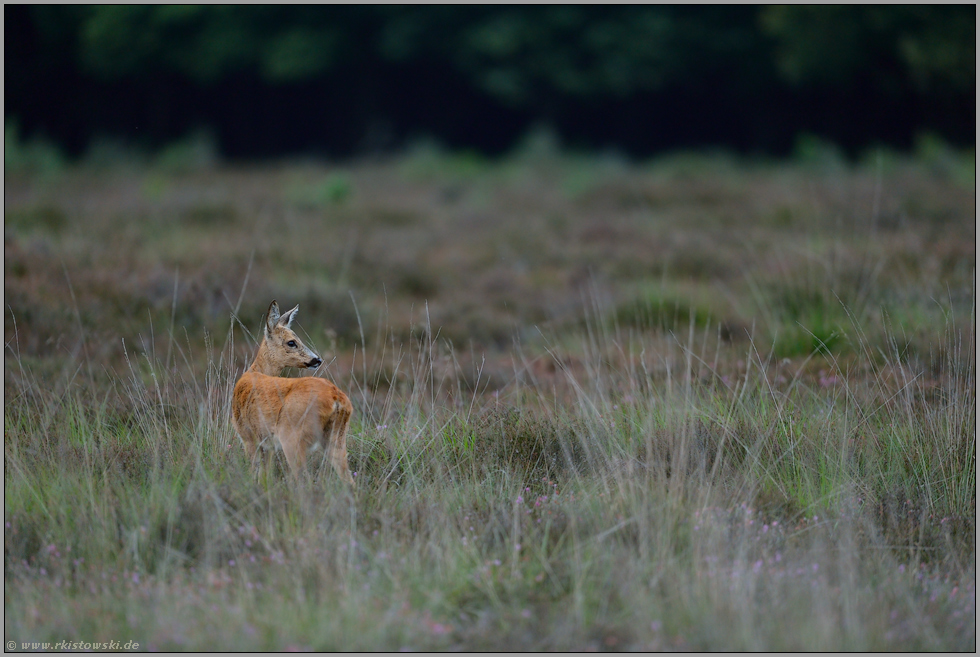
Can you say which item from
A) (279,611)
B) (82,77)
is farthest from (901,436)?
(82,77)

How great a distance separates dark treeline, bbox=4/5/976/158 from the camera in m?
22.6

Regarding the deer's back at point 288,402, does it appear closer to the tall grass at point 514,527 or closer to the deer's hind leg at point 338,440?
the deer's hind leg at point 338,440

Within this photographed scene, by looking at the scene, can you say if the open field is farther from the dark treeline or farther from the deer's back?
the dark treeline

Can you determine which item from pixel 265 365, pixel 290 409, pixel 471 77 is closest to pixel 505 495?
pixel 290 409

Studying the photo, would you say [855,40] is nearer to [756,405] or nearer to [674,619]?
[756,405]

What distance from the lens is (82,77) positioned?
90.1 ft

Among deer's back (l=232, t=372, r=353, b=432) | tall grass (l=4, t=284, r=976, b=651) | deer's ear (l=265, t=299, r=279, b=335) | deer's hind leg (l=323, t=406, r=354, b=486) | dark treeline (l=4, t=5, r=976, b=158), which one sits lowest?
tall grass (l=4, t=284, r=976, b=651)

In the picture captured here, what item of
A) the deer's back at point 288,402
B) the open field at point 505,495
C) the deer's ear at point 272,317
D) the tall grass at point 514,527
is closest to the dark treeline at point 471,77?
the open field at point 505,495

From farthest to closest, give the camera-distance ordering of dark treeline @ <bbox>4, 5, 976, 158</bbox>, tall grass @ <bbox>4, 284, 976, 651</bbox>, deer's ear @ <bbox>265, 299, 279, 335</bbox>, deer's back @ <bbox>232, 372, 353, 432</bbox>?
dark treeline @ <bbox>4, 5, 976, 158</bbox>, deer's ear @ <bbox>265, 299, 279, 335</bbox>, deer's back @ <bbox>232, 372, 353, 432</bbox>, tall grass @ <bbox>4, 284, 976, 651</bbox>

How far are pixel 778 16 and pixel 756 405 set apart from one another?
19736mm

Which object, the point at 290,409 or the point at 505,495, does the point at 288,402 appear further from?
the point at 505,495

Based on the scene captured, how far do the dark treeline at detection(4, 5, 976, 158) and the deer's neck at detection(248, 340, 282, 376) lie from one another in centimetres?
2071

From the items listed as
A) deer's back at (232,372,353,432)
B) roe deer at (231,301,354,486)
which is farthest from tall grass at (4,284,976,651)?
deer's back at (232,372,353,432)

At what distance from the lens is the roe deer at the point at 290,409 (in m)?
3.11
